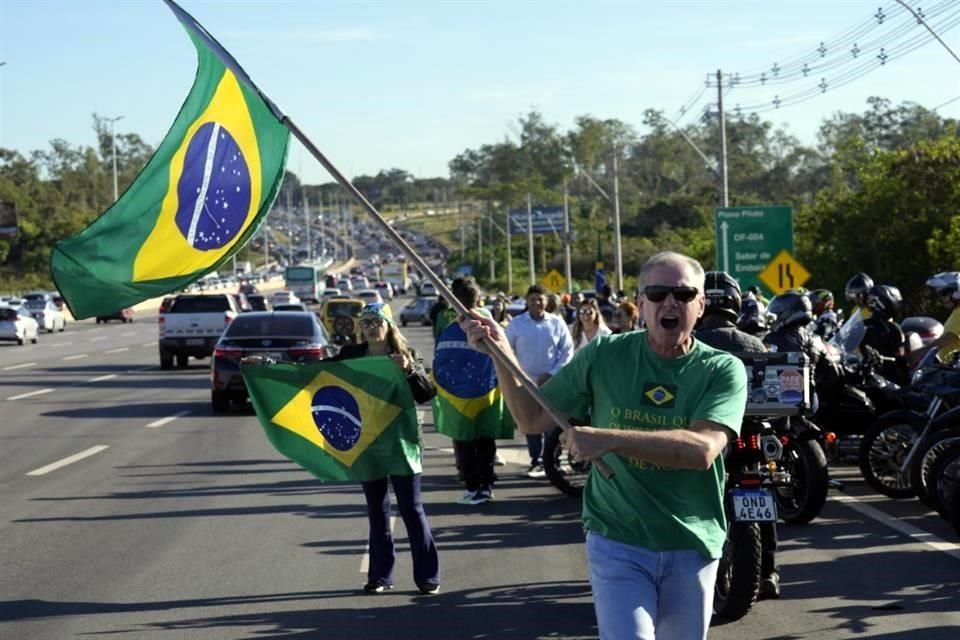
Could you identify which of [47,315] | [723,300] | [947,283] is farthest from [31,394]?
[47,315]

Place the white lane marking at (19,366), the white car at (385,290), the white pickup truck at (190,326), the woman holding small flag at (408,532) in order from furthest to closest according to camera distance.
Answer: the white car at (385,290)
the white lane marking at (19,366)
the white pickup truck at (190,326)
the woman holding small flag at (408,532)

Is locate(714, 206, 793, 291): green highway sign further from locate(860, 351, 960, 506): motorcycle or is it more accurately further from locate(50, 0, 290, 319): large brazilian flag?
locate(50, 0, 290, 319): large brazilian flag

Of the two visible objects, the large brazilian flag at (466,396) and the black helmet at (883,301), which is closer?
the large brazilian flag at (466,396)

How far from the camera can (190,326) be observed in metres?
36.1

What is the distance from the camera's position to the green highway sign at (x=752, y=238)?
35594 mm

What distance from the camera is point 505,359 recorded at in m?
5.39

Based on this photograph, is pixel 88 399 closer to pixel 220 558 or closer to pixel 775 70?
pixel 220 558

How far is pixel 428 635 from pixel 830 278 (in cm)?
3393

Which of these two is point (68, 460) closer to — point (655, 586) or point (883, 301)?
point (883, 301)

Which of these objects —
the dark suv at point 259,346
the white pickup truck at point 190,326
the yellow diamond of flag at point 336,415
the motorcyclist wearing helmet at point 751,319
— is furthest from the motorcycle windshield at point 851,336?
the white pickup truck at point 190,326

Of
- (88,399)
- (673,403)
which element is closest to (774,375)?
(673,403)

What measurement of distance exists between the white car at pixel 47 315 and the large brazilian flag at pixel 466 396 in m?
54.0

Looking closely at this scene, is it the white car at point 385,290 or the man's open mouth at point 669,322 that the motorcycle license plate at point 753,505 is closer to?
the man's open mouth at point 669,322

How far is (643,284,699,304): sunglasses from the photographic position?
5.18 metres
